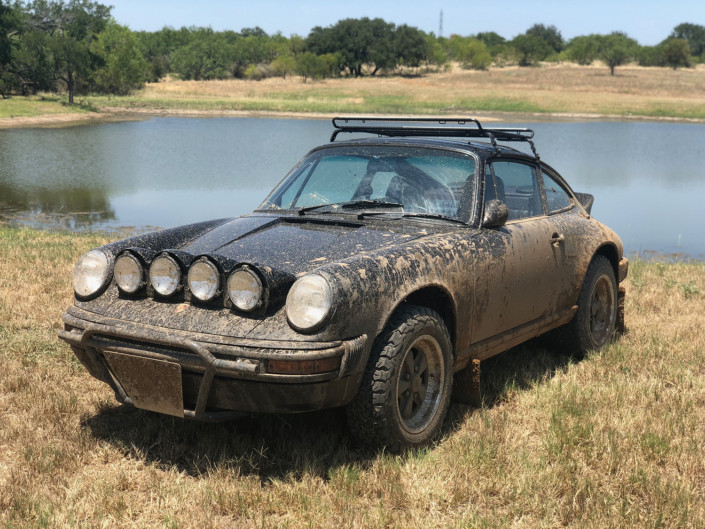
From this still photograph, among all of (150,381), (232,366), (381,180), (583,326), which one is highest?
(381,180)

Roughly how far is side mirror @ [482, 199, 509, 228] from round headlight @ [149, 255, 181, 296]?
6.00 feet

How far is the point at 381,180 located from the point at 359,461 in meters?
1.80

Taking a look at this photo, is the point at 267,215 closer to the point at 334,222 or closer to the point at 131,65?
the point at 334,222

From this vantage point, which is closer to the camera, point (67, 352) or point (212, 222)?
point (212, 222)

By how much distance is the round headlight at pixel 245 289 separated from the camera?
3.25 metres

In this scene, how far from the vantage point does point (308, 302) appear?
3.21 metres

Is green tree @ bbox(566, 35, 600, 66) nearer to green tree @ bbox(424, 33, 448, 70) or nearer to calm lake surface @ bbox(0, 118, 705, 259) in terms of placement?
green tree @ bbox(424, 33, 448, 70)

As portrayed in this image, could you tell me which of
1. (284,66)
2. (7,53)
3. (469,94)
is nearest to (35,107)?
(7,53)

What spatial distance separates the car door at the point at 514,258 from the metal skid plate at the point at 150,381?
1722mm

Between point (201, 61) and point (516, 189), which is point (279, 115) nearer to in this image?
point (516, 189)

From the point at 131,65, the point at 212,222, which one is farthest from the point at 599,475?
the point at 131,65

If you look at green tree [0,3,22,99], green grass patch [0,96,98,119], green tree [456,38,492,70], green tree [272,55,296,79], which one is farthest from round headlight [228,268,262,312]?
green tree [456,38,492,70]

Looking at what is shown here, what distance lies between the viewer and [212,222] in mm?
4773

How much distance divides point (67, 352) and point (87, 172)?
18517mm
